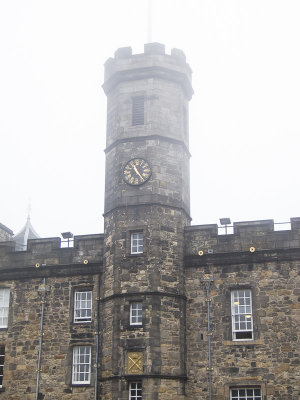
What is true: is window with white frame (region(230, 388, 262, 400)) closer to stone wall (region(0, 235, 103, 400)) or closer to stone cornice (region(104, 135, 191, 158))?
stone wall (region(0, 235, 103, 400))

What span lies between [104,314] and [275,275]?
6949 mm

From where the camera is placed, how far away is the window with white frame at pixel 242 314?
83.7 feet

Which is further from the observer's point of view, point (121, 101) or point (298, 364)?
point (121, 101)

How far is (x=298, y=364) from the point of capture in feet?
80.3

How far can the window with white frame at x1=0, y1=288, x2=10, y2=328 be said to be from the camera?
2850 cm

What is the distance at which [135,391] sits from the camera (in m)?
24.7

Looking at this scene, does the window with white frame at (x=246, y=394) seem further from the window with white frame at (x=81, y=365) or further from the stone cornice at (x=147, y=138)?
the stone cornice at (x=147, y=138)

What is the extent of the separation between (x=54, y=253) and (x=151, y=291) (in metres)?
5.44

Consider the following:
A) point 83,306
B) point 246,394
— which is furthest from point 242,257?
point 83,306

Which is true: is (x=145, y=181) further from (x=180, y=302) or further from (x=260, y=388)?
(x=260, y=388)

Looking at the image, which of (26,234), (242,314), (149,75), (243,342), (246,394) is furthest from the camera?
(26,234)

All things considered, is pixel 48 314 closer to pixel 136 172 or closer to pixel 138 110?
pixel 136 172

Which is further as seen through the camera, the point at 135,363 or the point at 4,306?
the point at 4,306

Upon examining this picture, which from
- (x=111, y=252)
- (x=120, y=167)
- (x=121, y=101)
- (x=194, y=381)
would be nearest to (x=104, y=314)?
(x=111, y=252)
